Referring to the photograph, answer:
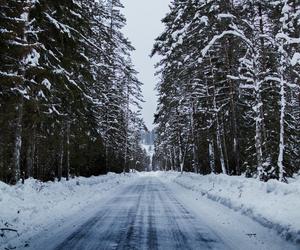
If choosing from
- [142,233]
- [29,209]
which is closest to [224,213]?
[142,233]

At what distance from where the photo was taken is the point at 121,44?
36.8 m

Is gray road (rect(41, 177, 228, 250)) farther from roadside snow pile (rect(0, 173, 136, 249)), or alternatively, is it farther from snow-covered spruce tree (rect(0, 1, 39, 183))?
snow-covered spruce tree (rect(0, 1, 39, 183))

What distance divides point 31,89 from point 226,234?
32.8 ft

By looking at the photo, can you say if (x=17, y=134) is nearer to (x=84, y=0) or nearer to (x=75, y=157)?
(x=84, y=0)

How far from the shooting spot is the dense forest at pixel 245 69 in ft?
56.1

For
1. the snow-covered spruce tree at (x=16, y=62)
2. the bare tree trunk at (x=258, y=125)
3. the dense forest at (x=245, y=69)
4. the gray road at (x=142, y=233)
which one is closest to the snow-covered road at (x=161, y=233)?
the gray road at (x=142, y=233)

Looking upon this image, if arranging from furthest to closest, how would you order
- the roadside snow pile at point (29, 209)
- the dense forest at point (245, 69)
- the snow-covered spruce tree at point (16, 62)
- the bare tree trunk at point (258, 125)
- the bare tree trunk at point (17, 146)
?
1. the dense forest at point (245, 69)
2. the bare tree trunk at point (258, 125)
3. the bare tree trunk at point (17, 146)
4. the snow-covered spruce tree at point (16, 62)
5. the roadside snow pile at point (29, 209)

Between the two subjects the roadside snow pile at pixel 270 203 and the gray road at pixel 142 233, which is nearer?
the gray road at pixel 142 233

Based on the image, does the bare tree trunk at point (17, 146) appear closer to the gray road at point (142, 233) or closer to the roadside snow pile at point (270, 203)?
the gray road at point (142, 233)

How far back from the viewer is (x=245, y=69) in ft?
71.9

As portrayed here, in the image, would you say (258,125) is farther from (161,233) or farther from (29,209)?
(29,209)

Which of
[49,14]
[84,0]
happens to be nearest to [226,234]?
[49,14]

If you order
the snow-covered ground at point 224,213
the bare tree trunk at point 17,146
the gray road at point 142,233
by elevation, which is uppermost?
the bare tree trunk at point 17,146

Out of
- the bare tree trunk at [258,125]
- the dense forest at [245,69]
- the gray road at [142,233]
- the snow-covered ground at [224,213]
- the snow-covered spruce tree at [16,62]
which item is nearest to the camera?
the gray road at [142,233]
